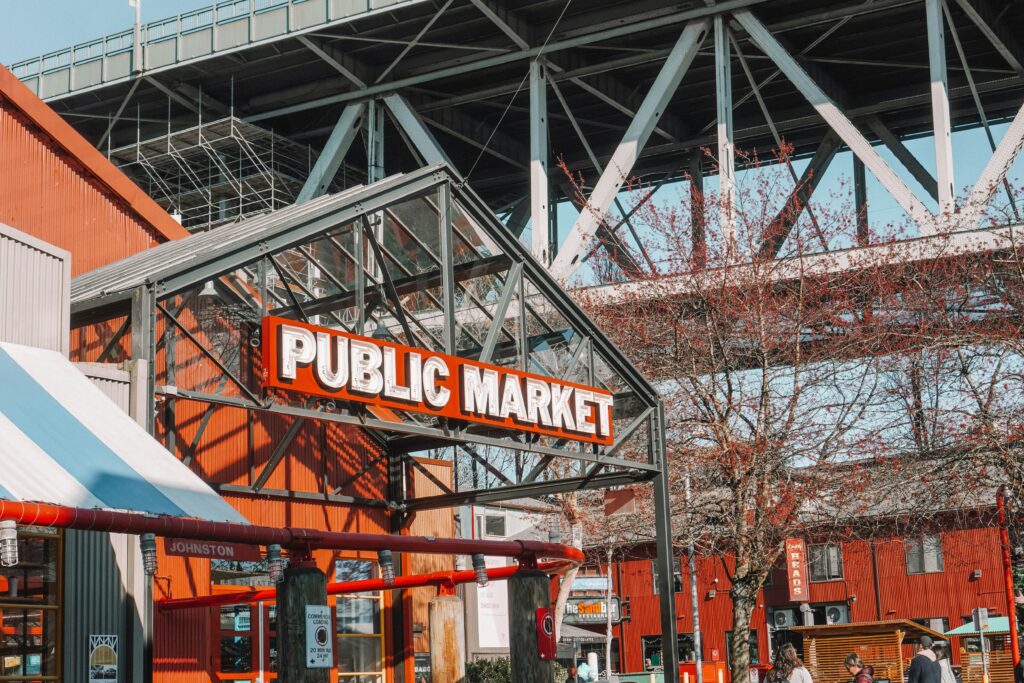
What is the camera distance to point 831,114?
43.6 metres

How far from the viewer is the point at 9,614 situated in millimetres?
14328

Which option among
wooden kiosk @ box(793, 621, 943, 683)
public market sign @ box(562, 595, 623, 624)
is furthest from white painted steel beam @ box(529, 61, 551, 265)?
public market sign @ box(562, 595, 623, 624)

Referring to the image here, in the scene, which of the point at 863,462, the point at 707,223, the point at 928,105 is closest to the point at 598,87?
the point at 928,105

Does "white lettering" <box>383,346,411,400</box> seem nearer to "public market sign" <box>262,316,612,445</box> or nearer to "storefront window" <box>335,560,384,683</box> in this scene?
"public market sign" <box>262,316,612,445</box>

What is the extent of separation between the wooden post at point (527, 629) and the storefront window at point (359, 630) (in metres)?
7.18

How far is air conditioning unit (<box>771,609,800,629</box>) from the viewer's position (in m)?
54.8

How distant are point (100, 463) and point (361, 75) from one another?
41.1 m

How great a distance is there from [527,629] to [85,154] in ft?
36.9

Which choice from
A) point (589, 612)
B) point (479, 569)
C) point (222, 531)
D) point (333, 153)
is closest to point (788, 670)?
point (479, 569)

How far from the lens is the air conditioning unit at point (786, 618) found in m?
54.8

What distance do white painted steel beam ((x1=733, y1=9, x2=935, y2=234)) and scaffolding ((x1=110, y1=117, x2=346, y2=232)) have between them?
1896 cm

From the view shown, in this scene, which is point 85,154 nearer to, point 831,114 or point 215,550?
point 215,550

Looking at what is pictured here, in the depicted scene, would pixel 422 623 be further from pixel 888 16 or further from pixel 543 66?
pixel 888 16

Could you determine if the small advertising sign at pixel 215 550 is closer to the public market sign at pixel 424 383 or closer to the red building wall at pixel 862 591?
the public market sign at pixel 424 383
